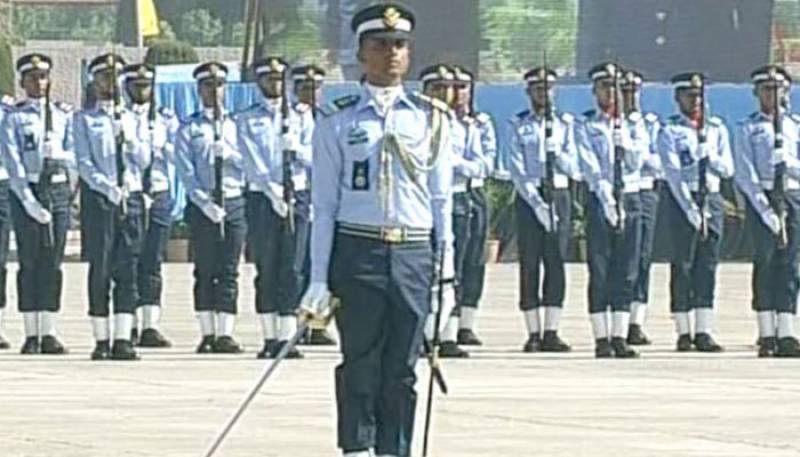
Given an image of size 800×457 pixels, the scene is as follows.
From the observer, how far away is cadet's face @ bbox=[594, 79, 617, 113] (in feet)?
60.7

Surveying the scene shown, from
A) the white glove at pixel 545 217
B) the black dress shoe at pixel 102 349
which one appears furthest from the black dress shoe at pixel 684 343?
the black dress shoe at pixel 102 349

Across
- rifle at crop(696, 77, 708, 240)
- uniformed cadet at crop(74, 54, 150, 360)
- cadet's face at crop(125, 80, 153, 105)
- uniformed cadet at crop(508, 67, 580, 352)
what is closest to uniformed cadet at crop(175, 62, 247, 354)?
cadet's face at crop(125, 80, 153, 105)

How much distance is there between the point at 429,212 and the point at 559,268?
7.93 m

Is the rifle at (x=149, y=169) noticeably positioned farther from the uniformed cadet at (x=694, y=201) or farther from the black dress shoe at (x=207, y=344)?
the uniformed cadet at (x=694, y=201)

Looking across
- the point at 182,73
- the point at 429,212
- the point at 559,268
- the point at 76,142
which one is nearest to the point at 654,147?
the point at 559,268

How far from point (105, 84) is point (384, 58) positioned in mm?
7416

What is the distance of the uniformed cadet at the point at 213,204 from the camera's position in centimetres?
1819

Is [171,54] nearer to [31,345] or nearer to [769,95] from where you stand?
[31,345]

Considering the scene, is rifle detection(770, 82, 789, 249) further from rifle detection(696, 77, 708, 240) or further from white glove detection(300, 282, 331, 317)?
white glove detection(300, 282, 331, 317)

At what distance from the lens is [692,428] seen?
13.9 metres

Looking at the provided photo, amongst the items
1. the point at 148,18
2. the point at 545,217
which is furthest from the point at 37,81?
the point at 148,18

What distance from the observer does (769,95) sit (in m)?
18.6

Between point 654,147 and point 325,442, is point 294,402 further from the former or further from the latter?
point 654,147

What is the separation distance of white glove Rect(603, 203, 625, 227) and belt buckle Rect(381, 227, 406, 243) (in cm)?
781
